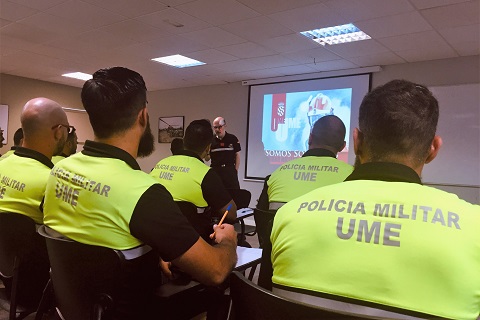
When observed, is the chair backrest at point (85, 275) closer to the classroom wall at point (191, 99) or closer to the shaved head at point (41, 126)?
the shaved head at point (41, 126)

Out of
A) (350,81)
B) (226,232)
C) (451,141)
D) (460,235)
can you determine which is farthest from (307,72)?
(460,235)

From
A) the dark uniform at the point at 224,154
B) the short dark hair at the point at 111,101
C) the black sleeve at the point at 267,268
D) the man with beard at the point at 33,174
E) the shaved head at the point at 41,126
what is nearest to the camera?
the black sleeve at the point at 267,268

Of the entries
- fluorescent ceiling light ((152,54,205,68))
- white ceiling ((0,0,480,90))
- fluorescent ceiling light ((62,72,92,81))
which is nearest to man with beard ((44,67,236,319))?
white ceiling ((0,0,480,90))

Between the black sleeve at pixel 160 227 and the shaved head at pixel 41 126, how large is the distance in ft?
3.74

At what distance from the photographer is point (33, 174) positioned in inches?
64.7

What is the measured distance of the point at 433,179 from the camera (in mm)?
5297

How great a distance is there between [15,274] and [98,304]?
0.60m


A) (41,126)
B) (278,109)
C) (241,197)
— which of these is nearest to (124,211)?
(41,126)

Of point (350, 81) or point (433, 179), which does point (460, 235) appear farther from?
point (350, 81)

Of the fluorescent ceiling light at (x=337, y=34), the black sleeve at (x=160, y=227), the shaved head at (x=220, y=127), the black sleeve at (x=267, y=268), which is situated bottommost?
the black sleeve at (x=267, y=268)

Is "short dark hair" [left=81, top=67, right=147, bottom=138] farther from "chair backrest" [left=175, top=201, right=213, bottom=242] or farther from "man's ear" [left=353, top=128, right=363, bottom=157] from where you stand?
"chair backrest" [left=175, top=201, right=213, bottom=242]

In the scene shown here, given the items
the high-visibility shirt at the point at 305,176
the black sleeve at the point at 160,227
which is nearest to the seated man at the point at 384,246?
the black sleeve at the point at 160,227

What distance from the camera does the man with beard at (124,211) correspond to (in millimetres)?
1022

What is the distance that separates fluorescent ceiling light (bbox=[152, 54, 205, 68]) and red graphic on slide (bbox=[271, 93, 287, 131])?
61.3 inches
